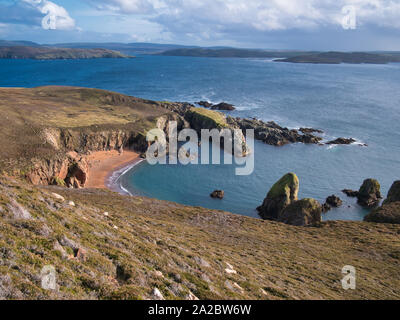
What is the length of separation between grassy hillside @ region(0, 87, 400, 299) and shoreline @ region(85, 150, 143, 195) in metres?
9.97

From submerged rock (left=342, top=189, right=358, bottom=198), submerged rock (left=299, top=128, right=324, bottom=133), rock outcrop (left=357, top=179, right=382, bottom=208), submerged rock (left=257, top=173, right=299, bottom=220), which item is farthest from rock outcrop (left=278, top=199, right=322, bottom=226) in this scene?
submerged rock (left=299, top=128, right=324, bottom=133)

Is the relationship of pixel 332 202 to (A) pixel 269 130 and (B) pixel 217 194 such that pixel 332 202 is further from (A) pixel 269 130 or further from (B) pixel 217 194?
(A) pixel 269 130

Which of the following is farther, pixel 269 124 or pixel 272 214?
pixel 269 124

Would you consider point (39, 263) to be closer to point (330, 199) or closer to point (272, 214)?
point (272, 214)

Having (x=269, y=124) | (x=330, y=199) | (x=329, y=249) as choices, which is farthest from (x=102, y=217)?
(x=269, y=124)

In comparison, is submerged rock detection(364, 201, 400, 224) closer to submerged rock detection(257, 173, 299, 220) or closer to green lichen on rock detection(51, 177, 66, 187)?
submerged rock detection(257, 173, 299, 220)

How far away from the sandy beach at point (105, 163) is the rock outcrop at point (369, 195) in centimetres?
4336

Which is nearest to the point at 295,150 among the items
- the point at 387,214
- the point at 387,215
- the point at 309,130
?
the point at 309,130

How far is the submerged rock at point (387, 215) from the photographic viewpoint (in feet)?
115

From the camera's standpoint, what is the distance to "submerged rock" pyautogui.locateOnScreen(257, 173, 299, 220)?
4394cm

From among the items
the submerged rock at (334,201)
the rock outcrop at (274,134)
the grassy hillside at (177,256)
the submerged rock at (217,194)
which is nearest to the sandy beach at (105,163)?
the submerged rock at (217,194)

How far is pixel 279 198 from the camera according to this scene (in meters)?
44.3

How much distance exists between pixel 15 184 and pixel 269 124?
84066mm
